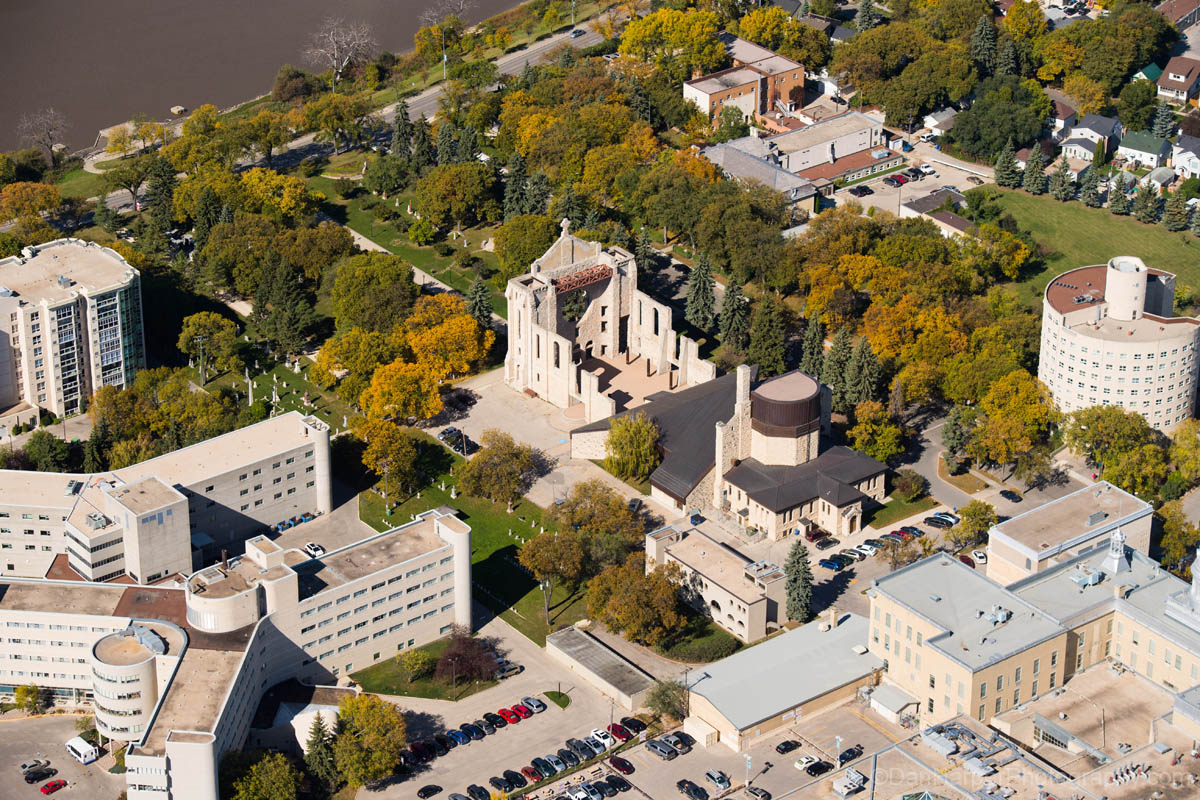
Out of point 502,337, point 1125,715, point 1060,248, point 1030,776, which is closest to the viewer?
point 1030,776

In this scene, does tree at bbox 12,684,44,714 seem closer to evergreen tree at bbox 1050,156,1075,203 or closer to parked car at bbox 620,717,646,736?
parked car at bbox 620,717,646,736

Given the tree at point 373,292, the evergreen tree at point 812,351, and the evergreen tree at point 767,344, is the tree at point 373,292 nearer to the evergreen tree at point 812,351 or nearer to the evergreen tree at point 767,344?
the evergreen tree at point 767,344

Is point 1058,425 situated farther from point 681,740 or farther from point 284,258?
point 284,258

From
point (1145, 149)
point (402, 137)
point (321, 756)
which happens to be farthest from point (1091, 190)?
point (321, 756)

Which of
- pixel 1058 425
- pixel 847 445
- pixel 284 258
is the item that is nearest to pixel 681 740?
pixel 847 445

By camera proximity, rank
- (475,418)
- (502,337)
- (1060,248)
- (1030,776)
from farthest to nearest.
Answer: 1. (1060,248)
2. (502,337)
3. (475,418)
4. (1030,776)

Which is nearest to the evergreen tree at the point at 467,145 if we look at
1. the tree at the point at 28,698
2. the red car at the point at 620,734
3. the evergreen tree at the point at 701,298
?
the evergreen tree at the point at 701,298

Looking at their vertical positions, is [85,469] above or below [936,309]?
below

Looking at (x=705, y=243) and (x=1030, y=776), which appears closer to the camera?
(x=1030, y=776)
